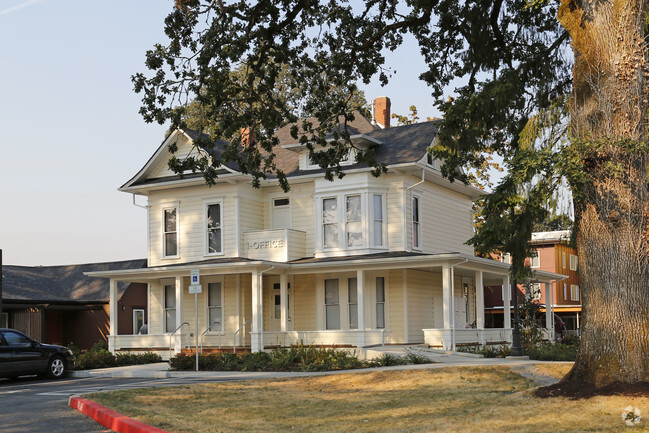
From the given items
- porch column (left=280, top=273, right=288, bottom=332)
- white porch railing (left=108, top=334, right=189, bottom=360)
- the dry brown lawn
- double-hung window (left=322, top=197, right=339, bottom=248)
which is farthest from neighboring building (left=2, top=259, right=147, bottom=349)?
the dry brown lawn

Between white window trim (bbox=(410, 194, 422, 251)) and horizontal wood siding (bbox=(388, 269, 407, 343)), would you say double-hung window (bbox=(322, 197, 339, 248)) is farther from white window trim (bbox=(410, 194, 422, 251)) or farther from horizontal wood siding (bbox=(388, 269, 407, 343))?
white window trim (bbox=(410, 194, 422, 251))

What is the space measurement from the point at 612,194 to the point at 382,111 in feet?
83.0

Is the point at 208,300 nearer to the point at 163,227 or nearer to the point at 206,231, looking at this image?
the point at 206,231

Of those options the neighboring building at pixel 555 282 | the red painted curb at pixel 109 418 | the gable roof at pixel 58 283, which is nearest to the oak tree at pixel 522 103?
the red painted curb at pixel 109 418

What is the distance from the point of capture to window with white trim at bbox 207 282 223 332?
31.9 metres

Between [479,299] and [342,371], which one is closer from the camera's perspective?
[342,371]

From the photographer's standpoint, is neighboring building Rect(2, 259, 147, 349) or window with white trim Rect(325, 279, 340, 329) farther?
neighboring building Rect(2, 259, 147, 349)

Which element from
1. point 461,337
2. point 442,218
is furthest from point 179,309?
point 442,218

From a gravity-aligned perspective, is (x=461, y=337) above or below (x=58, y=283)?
below

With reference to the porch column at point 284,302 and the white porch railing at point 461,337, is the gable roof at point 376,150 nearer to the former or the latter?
the porch column at point 284,302

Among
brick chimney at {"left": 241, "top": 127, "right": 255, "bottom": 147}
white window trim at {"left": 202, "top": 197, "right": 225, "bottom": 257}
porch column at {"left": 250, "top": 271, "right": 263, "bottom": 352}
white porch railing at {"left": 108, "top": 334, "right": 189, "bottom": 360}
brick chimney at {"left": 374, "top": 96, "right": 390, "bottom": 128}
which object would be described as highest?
brick chimney at {"left": 374, "top": 96, "right": 390, "bottom": 128}

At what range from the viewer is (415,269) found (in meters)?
30.3

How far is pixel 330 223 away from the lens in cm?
3019

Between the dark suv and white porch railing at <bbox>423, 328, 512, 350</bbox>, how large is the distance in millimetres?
11313
